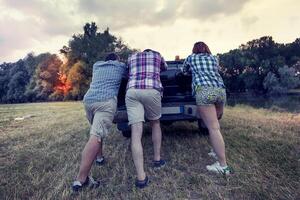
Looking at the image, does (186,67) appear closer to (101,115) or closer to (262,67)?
(101,115)

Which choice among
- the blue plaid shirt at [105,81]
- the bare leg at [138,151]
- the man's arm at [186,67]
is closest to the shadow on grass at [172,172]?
the bare leg at [138,151]

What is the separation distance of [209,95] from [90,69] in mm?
40877

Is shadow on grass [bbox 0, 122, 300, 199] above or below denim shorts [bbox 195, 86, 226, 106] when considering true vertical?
below

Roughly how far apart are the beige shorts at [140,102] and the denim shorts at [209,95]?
586mm

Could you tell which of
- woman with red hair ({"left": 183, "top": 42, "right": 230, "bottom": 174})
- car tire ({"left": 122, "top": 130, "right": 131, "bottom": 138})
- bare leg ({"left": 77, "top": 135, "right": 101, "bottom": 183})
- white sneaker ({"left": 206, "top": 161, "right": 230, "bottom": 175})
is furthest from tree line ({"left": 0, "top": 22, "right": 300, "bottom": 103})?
bare leg ({"left": 77, "top": 135, "right": 101, "bottom": 183})

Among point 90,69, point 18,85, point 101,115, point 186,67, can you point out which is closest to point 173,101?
point 186,67

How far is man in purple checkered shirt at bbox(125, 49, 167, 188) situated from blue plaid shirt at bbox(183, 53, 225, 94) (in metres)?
0.52

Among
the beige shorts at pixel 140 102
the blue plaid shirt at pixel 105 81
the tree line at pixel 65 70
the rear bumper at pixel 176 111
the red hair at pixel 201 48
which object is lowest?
the rear bumper at pixel 176 111

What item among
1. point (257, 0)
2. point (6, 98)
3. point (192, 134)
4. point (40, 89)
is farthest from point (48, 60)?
point (192, 134)

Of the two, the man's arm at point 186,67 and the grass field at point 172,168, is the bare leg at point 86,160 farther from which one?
the man's arm at point 186,67

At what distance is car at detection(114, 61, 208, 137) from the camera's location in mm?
5762

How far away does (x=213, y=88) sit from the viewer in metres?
4.74

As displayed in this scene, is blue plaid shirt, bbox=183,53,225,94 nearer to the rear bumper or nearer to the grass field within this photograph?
the rear bumper

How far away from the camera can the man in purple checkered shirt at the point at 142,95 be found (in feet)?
14.6
